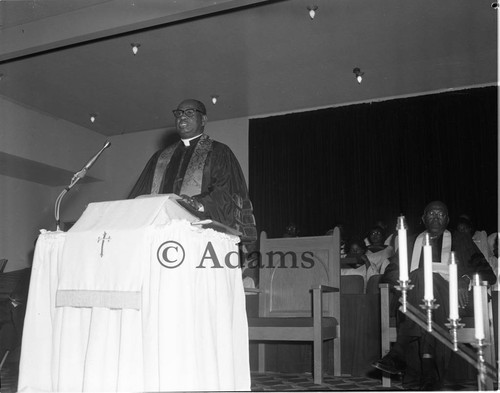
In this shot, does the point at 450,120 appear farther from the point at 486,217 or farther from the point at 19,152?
the point at 19,152

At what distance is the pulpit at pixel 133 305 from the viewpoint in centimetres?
276

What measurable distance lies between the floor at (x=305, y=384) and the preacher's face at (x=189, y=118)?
175 cm

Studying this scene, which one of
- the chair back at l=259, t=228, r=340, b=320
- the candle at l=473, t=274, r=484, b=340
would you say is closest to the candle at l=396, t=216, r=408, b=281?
the candle at l=473, t=274, r=484, b=340

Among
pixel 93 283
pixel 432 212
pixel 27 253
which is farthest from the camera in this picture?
pixel 27 253

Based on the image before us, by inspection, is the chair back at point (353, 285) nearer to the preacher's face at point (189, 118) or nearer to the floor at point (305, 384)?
the floor at point (305, 384)

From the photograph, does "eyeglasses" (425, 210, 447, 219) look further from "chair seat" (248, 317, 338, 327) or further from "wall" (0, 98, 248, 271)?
"wall" (0, 98, 248, 271)

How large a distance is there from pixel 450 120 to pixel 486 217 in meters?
1.56

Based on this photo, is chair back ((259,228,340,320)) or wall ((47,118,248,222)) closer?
chair back ((259,228,340,320))

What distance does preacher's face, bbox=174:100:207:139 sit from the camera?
387cm

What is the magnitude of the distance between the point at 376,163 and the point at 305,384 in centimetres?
578

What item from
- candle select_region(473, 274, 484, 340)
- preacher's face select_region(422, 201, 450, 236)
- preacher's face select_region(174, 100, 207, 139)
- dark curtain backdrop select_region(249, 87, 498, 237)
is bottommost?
candle select_region(473, 274, 484, 340)

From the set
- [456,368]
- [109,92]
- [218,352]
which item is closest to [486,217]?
[456,368]

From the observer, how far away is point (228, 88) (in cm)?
902

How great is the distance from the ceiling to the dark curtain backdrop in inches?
11.8
